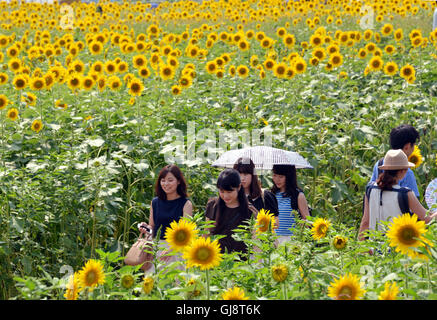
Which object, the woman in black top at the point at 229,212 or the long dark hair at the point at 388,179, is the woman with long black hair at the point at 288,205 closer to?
the woman in black top at the point at 229,212

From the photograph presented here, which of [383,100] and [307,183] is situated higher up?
[383,100]

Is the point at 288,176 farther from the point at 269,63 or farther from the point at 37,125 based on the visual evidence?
the point at 269,63

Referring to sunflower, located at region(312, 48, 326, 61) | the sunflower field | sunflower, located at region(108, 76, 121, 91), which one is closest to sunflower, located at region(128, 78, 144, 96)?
the sunflower field

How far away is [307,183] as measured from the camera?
20.8 feet

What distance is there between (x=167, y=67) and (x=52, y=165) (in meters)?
2.69

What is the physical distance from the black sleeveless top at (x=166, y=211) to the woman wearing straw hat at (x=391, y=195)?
1.23 m

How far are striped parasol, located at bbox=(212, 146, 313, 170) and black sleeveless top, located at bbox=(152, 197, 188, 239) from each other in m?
0.73

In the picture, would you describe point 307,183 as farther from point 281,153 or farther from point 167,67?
point 167,67

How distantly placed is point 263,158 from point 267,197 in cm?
61

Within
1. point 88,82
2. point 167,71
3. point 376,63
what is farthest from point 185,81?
point 376,63

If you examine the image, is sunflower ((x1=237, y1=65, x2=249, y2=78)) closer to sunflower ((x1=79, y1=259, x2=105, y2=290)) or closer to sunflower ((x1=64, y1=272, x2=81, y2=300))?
sunflower ((x1=79, y1=259, x2=105, y2=290))

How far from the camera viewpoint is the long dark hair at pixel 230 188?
393 cm

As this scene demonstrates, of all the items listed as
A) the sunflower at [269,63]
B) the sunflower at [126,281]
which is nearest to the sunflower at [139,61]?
the sunflower at [269,63]
